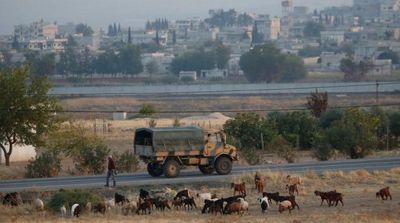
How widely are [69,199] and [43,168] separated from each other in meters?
11.7

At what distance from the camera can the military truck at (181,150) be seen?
45.8 meters

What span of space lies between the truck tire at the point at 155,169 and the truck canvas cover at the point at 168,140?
0.69 meters

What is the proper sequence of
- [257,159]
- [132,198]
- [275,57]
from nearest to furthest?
[132,198] < [257,159] < [275,57]

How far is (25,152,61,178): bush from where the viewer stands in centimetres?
4966

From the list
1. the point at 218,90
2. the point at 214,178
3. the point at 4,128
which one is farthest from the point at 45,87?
the point at 218,90

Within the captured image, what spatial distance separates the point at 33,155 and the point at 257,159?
1467 centimetres

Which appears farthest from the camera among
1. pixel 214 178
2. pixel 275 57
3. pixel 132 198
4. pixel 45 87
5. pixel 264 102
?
pixel 275 57

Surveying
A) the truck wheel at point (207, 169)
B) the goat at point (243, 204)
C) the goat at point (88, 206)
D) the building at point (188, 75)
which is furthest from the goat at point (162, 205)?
the building at point (188, 75)

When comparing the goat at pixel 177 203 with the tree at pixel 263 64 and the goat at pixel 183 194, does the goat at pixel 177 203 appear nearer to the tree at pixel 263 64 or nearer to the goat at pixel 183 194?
the goat at pixel 183 194

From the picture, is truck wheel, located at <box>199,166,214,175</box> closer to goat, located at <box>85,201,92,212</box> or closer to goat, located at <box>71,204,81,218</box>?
goat, located at <box>85,201,92,212</box>

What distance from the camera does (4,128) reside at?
5672cm

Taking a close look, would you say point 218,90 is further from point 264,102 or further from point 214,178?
point 214,178

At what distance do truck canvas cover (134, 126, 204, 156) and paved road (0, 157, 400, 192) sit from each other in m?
1.25

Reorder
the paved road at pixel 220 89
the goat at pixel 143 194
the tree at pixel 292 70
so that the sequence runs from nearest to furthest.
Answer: the goat at pixel 143 194, the paved road at pixel 220 89, the tree at pixel 292 70
